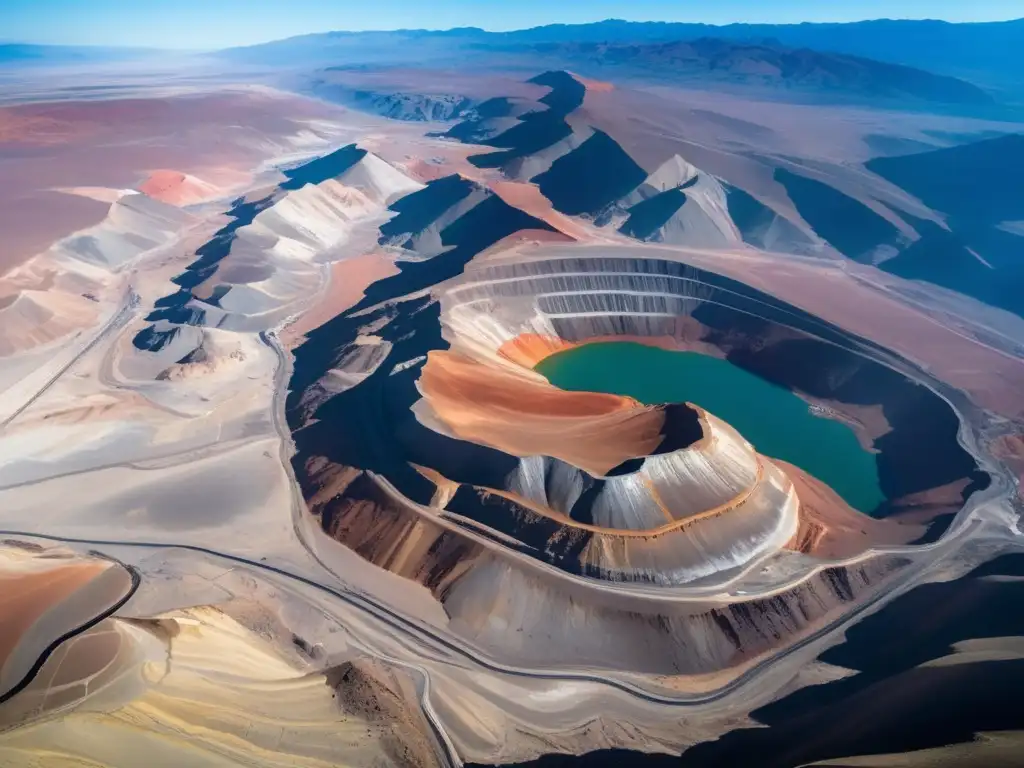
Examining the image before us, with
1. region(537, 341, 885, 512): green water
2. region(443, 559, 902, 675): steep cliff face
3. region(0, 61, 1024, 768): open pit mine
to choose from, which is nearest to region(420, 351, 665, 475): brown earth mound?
region(0, 61, 1024, 768): open pit mine

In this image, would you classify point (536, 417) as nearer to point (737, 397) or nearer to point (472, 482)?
point (472, 482)

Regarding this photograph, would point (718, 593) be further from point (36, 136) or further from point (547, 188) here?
point (36, 136)

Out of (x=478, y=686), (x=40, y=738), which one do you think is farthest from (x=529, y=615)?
(x=40, y=738)

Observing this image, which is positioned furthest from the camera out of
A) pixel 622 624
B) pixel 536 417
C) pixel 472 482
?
pixel 536 417

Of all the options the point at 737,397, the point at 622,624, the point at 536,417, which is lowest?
the point at 737,397

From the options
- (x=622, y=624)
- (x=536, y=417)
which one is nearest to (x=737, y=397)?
(x=536, y=417)

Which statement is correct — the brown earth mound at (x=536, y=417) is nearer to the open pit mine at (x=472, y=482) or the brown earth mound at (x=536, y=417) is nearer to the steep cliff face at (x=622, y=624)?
the open pit mine at (x=472, y=482)

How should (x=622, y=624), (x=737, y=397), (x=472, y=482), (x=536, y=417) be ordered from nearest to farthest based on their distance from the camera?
(x=622, y=624) < (x=472, y=482) < (x=536, y=417) < (x=737, y=397)
